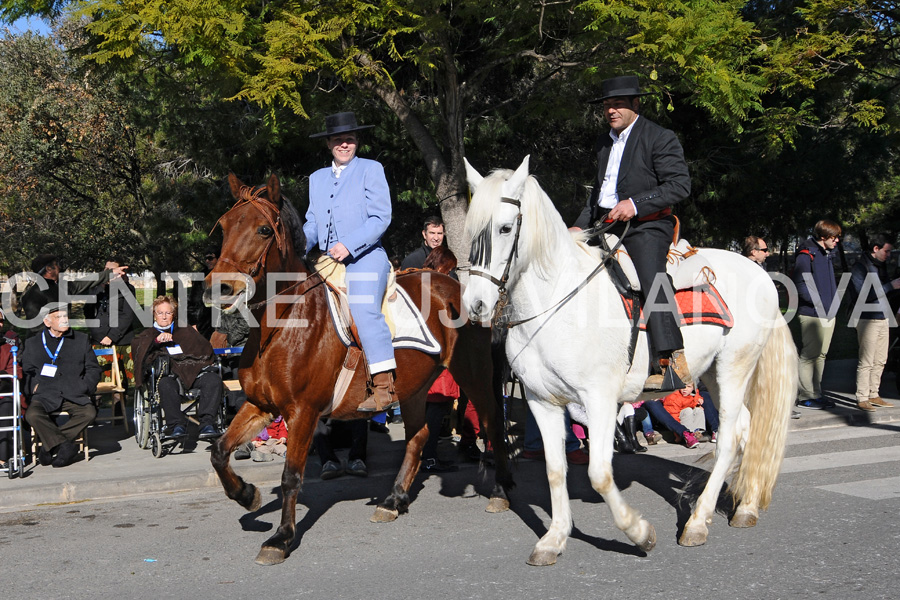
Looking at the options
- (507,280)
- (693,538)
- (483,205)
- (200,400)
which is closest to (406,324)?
(507,280)

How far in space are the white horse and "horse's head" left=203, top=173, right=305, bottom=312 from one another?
4.54ft

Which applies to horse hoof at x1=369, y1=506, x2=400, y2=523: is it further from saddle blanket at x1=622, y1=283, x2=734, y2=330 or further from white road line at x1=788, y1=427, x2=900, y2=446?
white road line at x1=788, y1=427, x2=900, y2=446

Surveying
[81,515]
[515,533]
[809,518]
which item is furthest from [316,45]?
[809,518]

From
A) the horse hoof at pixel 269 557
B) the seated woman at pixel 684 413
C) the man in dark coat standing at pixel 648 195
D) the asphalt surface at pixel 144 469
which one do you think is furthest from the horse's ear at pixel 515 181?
the seated woman at pixel 684 413

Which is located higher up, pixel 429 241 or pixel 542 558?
pixel 429 241

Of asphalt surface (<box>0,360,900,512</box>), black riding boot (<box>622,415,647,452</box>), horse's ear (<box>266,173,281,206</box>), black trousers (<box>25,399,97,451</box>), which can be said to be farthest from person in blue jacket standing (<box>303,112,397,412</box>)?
black trousers (<box>25,399,97,451</box>)

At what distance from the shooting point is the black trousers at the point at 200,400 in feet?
30.1

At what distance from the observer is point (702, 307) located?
592 centimetres

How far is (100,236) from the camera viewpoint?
80.8ft

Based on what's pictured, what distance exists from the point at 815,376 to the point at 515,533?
691cm

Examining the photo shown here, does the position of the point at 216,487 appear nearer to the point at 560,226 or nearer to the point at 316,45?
the point at 560,226

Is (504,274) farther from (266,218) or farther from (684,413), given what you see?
(684,413)

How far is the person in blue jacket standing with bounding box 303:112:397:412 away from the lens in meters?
6.10

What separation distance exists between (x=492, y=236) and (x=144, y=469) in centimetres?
516
